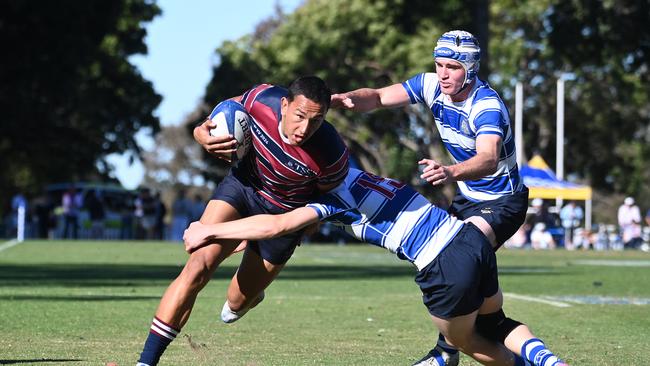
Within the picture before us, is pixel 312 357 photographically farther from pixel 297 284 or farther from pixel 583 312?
pixel 297 284

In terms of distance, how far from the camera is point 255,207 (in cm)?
851

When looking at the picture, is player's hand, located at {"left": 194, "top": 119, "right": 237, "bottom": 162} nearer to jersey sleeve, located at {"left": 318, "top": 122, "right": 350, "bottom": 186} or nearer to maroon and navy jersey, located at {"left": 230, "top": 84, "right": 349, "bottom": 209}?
maroon and navy jersey, located at {"left": 230, "top": 84, "right": 349, "bottom": 209}

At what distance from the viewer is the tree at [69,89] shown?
143ft

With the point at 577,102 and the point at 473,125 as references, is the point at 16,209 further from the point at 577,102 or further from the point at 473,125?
the point at 473,125

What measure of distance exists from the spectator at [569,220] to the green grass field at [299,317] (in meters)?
22.6

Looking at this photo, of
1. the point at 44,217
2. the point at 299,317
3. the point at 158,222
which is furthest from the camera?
the point at 44,217

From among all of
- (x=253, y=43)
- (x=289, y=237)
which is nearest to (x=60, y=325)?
(x=289, y=237)

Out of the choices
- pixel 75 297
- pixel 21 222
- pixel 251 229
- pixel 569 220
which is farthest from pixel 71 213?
pixel 251 229

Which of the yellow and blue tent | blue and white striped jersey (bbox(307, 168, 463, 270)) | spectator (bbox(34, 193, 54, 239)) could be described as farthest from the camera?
spectator (bbox(34, 193, 54, 239))

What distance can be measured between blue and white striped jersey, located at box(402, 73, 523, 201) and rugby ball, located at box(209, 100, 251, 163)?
5.12ft

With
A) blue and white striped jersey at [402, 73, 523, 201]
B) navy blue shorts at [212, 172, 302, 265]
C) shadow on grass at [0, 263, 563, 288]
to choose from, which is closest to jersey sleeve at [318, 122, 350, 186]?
navy blue shorts at [212, 172, 302, 265]

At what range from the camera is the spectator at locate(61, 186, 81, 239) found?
4519 centimetres

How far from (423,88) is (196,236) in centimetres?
224

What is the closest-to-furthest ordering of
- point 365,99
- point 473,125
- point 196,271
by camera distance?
point 196,271 → point 473,125 → point 365,99
